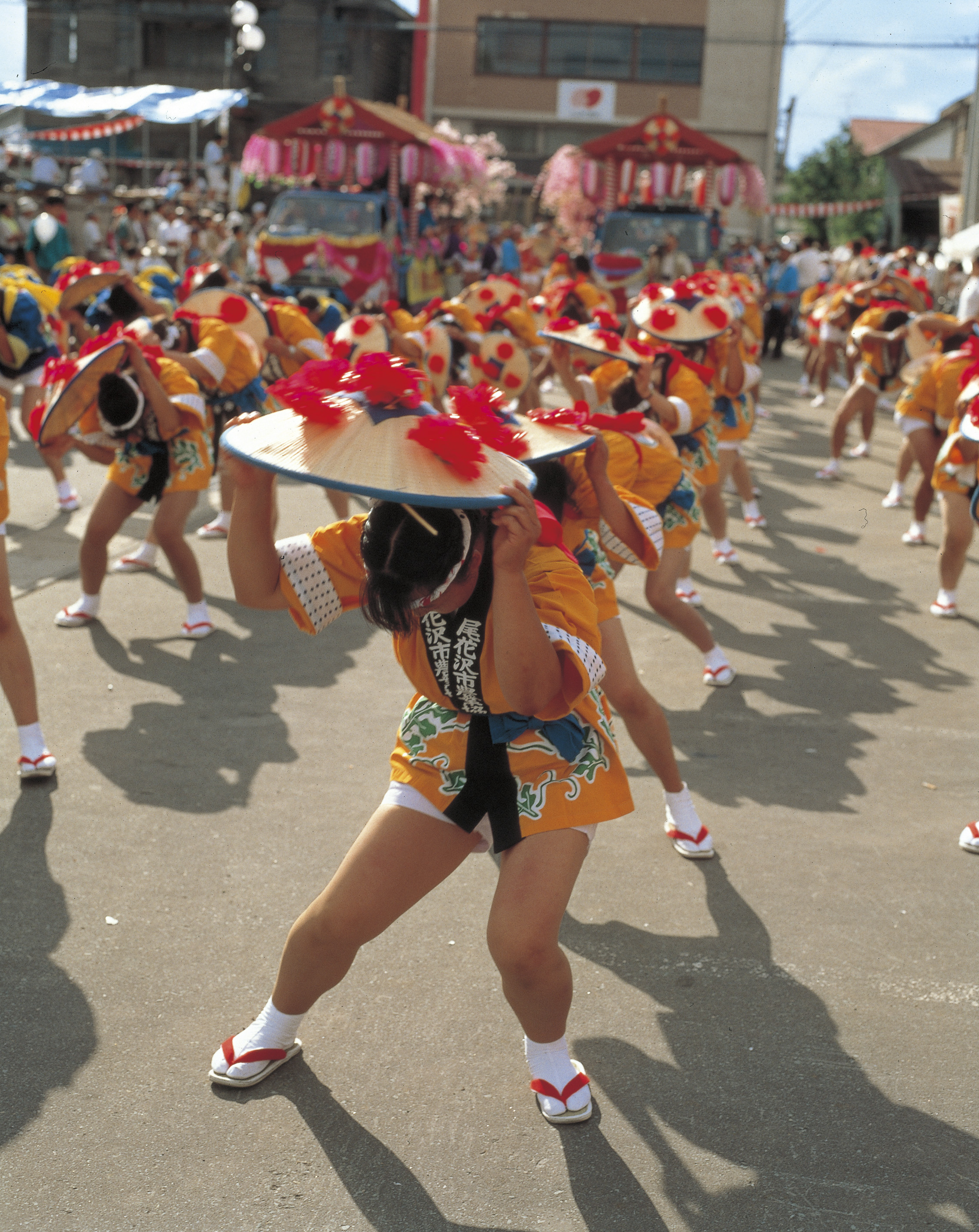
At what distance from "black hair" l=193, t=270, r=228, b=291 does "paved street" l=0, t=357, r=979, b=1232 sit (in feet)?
10.7

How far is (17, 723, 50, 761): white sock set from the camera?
447 centimetres

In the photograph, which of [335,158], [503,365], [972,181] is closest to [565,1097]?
[503,365]

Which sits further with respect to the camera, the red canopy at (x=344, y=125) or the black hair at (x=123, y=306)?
the red canopy at (x=344, y=125)

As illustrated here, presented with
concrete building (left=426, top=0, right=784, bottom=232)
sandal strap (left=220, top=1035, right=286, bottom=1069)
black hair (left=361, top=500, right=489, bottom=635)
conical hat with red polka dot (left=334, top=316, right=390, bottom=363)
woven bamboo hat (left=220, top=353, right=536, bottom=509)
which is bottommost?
sandal strap (left=220, top=1035, right=286, bottom=1069)

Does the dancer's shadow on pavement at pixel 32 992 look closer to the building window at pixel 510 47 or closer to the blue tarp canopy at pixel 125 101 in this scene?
the blue tarp canopy at pixel 125 101

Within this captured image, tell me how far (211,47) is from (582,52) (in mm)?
12453

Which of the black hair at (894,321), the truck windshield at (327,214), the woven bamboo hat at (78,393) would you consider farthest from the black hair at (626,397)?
the truck windshield at (327,214)

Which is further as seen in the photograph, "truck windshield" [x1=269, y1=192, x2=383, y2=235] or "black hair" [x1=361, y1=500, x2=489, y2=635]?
"truck windshield" [x1=269, y1=192, x2=383, y2=235]

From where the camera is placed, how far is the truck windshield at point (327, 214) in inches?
646

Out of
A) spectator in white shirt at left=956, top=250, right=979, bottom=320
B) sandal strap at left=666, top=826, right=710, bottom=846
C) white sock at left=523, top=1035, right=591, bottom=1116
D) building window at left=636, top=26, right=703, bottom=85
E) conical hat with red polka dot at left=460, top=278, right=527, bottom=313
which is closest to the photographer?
white sock at left=523, top=1035, right=591, bottom=1116

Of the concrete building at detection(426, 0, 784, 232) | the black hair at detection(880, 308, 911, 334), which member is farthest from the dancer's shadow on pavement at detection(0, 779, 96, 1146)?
the concrete building at detection(426, 0, 784, 232)

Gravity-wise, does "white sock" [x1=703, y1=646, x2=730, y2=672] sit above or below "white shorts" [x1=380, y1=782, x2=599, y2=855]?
below

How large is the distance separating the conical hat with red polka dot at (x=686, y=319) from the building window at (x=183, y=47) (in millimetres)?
39925

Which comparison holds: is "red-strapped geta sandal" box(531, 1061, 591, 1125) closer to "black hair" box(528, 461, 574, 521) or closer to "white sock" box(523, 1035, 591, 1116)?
"white sock" box(523, 1035, 591, 1116)
